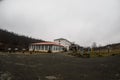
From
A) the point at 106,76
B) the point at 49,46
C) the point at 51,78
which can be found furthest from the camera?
the point at 49,46

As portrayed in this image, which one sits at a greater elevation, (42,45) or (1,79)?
(42,45)

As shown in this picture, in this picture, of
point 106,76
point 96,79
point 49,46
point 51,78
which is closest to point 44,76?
point 51,78

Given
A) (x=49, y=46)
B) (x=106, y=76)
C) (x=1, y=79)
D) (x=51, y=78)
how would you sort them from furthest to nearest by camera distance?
(x=49, y=46) < (x=106, y=76) < (x=51, y=78) < (x=1, y=79)

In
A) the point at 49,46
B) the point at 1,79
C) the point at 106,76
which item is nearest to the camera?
the point at 1,79

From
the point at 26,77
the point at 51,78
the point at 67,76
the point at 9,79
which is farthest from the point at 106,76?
the point at 9,79

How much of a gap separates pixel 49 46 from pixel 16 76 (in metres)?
37.4

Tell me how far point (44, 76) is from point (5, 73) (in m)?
2.79

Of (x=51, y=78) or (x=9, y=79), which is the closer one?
(x=9, y=79)

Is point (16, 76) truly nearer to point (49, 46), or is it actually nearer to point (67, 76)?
point (67, 76)

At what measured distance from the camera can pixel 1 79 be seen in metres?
11.6

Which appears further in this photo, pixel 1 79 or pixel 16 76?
pixel 16 76

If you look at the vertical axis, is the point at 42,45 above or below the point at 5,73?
above

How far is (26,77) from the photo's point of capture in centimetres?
1228

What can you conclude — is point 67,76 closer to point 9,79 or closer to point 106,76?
point 106,76
